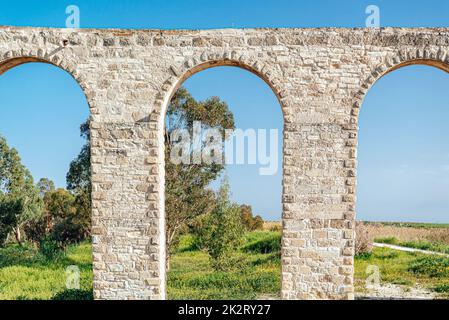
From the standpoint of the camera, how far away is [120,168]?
20.6 ft

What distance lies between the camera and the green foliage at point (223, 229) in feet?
34.7

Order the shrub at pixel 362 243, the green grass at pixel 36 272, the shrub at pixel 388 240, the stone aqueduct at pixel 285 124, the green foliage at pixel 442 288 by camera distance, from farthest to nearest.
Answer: the shrub at pixel 388 240, the shrub at pixel 362 243, the green grass at pixel 36 272, the green foliage at pixel 442 288, the stone aqueduct at pixel 285 124

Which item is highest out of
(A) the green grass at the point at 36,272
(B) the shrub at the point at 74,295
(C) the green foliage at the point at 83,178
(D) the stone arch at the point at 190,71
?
(D) the stone arch at the point at 190,71

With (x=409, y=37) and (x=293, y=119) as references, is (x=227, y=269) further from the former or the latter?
(x=409, y=37)

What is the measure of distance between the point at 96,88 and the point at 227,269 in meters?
6.53

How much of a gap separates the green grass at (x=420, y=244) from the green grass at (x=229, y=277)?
13.8 ft

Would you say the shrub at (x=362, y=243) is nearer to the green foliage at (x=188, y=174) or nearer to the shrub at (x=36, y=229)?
the green foliage at (x=188, y=174)

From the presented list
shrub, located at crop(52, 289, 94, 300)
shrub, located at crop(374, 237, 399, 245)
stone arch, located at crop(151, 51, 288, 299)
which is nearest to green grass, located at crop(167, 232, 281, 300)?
shrub, located at crop(52, 289, 94, 300)

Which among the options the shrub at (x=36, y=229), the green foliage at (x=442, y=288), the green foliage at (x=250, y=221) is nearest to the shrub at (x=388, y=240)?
the green foliage at (x=250, y=221)

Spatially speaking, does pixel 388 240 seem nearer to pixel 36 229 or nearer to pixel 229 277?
pixel 229 277

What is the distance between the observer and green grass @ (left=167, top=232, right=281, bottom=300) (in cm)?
956

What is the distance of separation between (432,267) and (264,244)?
5315mm

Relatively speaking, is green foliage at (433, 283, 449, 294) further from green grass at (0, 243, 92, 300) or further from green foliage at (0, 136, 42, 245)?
green foliage at (0, 136, 42, 245)

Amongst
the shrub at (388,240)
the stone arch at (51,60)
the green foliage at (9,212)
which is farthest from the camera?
the shrub at (388,240)
